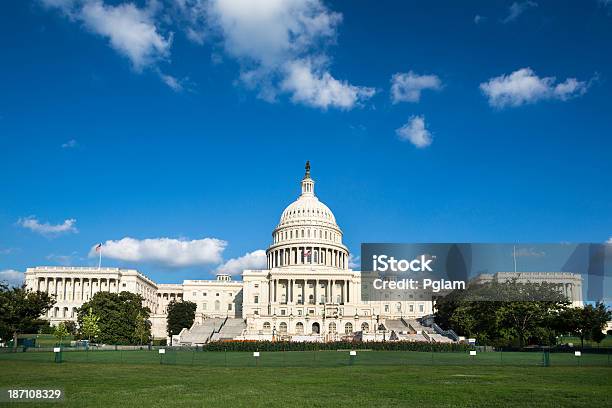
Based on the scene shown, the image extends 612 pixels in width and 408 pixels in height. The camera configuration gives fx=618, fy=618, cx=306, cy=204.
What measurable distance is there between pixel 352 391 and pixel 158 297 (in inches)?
6852

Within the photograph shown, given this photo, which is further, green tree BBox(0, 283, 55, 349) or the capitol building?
the capitol building

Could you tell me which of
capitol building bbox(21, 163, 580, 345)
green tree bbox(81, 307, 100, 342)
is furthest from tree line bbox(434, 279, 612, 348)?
green tree bbox(81, 307, 100, 342)

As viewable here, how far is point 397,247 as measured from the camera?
84312 mm

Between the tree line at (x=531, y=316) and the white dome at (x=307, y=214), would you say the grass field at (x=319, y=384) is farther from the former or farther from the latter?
the white dome at (x=307, y=214)

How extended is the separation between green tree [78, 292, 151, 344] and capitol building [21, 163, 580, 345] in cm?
1853

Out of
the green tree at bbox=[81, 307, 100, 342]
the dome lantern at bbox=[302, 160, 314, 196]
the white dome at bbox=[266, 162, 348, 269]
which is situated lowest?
the green tree at bbox=[81, 307, 100, 342]

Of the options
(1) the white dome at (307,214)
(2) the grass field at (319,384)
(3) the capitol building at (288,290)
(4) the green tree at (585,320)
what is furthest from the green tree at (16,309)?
(1) the white dome at (307,214)

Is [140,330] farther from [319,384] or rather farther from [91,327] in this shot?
[319,384]

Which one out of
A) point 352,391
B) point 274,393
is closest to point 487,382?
point 352,391

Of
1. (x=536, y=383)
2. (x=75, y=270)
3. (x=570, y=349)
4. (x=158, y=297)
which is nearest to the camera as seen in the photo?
(x=536, y=383)

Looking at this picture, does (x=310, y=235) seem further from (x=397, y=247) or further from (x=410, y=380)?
(x=410, y=380)

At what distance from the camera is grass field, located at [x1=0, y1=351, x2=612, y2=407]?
88.6ft

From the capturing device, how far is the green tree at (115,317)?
100 m

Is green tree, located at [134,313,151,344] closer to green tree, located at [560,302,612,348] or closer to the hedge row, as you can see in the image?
the hedge row
